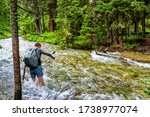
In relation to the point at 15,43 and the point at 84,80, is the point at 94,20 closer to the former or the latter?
the point at 84,80

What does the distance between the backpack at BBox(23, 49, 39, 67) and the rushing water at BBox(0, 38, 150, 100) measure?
Answer: 131 centimetres

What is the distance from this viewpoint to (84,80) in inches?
611

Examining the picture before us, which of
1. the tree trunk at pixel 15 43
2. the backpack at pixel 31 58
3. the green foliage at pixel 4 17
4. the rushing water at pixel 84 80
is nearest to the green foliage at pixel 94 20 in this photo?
the rushing water at pixel 84 80

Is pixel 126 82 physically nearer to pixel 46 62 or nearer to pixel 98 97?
pixel 98 97

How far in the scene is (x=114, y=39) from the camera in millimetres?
30172

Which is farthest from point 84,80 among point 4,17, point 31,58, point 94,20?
point 94,20

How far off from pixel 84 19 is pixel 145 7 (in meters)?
5.98

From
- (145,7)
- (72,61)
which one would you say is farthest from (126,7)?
(72,61)

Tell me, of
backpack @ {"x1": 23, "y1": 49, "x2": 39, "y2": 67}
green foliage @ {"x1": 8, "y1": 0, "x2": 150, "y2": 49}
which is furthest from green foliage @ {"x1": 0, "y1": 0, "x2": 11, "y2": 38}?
green foliage @ {"x1": 8, "y1": 0, "x2": 150, "y2": 49}

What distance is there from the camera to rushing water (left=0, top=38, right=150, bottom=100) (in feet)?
42.2

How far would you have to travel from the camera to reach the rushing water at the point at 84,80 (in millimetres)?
12852

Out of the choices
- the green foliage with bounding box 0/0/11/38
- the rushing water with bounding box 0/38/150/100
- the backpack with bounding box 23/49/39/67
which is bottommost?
the rushing water with bounding box 0/38/150/100

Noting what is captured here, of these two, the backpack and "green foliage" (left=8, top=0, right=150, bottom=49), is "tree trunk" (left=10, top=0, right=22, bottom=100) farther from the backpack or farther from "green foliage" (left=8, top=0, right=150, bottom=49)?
"green foliage" (left=8, top=0, right=150, bottom=49)

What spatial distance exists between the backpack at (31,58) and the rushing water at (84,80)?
1.31 m
